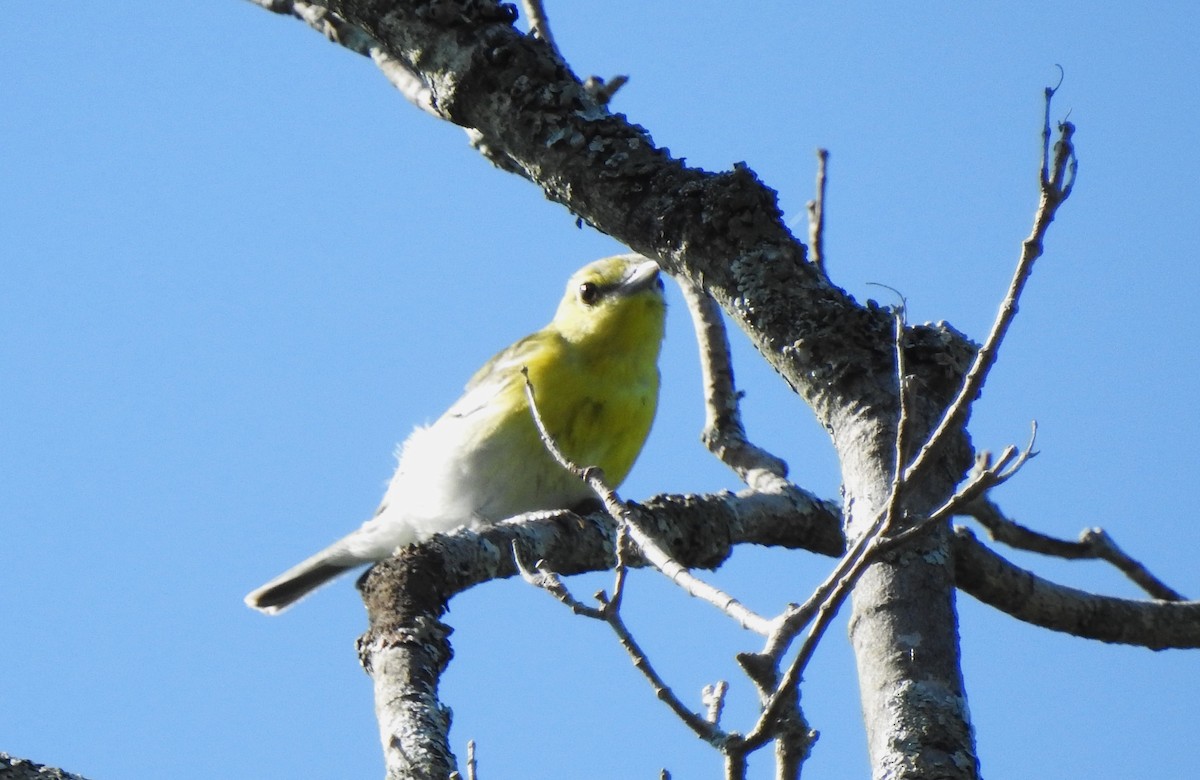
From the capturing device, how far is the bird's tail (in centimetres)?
665

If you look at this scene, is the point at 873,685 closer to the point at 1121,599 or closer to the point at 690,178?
the point at 690,178

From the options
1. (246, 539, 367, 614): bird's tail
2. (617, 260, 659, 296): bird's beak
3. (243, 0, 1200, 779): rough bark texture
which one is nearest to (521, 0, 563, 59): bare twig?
(243, 0, 1200, 779): rough bark texture

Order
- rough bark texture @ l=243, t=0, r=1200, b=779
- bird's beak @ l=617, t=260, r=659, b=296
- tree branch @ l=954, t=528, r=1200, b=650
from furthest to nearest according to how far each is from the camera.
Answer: bird's beak @ l=617, t=260, r=659, b=296
tree branch @ l=954, t=528, r=1200, b=650
rough bark texture @ l=243, t=0, r=1200, b=779

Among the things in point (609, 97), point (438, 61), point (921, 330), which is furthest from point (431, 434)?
point (921, 330)

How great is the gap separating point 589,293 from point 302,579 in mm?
2013

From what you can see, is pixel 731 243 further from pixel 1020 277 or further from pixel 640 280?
pixel 640 280

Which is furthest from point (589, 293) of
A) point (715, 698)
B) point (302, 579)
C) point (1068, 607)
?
point (715, 698)

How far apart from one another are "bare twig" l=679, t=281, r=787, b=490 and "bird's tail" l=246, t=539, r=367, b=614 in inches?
92.9

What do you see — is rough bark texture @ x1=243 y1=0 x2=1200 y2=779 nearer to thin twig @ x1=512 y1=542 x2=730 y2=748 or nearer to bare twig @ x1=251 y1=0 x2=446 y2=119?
thin twig @ x1=512 y1=542 x2=730 y2=748

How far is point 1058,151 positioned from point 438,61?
5.21 ft

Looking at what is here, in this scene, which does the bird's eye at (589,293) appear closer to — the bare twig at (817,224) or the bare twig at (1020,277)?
the bare twig at (817,224)

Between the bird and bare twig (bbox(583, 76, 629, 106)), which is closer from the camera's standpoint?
bare twig (bbox(583, 76, 629, 106))

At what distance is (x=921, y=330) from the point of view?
113 inches

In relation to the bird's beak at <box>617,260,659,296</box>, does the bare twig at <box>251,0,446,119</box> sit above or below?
below
